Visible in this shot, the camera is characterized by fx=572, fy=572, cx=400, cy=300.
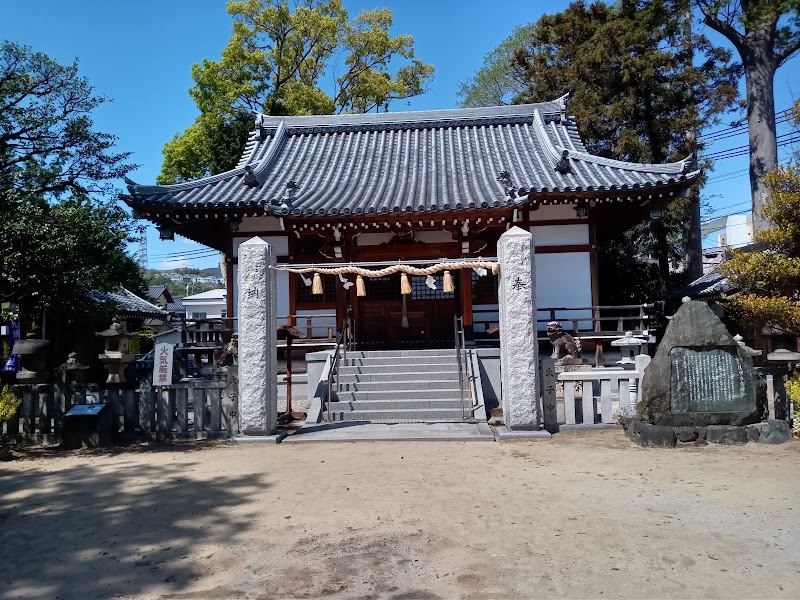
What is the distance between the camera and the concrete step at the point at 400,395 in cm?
1019

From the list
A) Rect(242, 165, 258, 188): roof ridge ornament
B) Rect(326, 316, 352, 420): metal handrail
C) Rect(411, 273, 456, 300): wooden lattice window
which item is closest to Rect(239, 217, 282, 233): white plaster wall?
Rect(242, 165, 258, 188): roof ridge ornament

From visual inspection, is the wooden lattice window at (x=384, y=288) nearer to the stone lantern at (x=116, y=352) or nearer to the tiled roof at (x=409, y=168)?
the tiled roof at (x=409, y=168)

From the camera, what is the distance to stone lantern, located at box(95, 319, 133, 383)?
12625 mm

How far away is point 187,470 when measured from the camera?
6.35 metres

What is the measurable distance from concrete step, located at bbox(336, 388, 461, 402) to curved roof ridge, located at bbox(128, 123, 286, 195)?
677 cm

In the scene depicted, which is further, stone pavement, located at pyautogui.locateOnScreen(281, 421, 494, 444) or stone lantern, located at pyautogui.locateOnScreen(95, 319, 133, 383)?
stone lantern, located at pyautogui.locateOnScreen(95, 319, 133, 383)

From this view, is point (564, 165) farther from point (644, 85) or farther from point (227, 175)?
point (227, 175)

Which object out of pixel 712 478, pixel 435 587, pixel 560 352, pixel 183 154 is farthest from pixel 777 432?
pixel 183 154

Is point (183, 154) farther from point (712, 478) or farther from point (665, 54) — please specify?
point (712, 478)

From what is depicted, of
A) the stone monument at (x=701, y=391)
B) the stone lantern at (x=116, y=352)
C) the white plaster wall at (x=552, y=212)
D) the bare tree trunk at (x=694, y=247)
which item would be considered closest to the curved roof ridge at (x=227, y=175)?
the stone lantern at (x=116, y=352)

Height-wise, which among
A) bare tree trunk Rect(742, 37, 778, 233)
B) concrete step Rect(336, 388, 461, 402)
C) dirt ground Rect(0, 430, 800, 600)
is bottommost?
dirt ground Rect(0, 430, 800, 600)

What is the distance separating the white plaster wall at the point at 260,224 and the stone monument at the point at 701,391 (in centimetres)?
964

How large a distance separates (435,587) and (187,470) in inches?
157

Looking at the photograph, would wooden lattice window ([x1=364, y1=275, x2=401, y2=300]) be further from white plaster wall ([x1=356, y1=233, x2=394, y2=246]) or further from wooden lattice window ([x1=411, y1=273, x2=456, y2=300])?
white plaster wall ([x1=356, y1=233, x2=394, y2=246])
